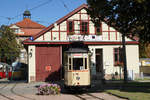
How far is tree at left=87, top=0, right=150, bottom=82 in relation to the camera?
13203mm

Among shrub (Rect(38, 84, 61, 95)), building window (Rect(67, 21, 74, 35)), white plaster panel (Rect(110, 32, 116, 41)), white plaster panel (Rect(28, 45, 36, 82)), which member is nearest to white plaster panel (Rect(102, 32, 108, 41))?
white plaster panel (Rect(110, 32, 116, 41))

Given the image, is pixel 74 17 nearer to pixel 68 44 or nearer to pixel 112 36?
pixel 68 44

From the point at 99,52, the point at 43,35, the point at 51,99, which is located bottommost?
the point at 51,99

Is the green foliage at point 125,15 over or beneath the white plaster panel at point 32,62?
over

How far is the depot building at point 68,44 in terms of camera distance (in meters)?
25.1

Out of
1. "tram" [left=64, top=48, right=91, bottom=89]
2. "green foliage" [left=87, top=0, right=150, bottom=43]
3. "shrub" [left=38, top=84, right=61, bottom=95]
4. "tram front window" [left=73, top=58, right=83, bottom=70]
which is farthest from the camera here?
"tram front window" [left=73, top=58, right=83, bottom=70]

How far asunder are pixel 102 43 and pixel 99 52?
1.47 m

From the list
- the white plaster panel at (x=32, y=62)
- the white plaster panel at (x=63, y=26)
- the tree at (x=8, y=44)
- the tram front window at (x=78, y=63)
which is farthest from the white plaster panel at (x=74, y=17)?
the tree at (x=8, y=44)

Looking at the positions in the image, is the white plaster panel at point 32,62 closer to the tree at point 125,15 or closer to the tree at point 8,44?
the tree at point 125,15

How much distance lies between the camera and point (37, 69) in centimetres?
2506

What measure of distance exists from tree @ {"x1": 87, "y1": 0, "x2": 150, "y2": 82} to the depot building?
10437mm

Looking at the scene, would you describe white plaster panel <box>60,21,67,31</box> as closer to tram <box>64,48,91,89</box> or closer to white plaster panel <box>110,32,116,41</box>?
white plaster panel <box>110,32,116,41</box>

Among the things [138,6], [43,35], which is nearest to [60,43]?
[43,35]

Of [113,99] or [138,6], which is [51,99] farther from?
[138,6]
